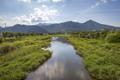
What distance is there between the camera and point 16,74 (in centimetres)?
2086

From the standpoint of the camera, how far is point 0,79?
19.0 m

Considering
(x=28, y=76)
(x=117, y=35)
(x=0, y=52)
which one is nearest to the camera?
(x=28, y=76)

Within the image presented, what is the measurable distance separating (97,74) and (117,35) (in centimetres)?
5323

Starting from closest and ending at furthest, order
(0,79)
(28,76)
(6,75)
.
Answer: (0,79) < (6,75) < (28,76)

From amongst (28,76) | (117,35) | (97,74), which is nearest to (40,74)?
(28,76)

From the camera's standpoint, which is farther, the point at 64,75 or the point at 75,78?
the point at 64,75

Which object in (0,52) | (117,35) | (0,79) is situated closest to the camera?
(0,79)

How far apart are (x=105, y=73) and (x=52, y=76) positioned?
266 inches

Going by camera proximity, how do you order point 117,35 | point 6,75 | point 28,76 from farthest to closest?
point 117,35 < point 28,76 < point 6,75

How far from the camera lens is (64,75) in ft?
72.2

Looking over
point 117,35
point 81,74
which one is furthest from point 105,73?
point 117,35

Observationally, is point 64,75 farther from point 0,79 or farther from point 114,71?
point 0,79

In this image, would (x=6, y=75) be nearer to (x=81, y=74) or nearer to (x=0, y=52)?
(x=81, y=74)

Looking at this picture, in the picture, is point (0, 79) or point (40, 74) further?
point (40, 74)
